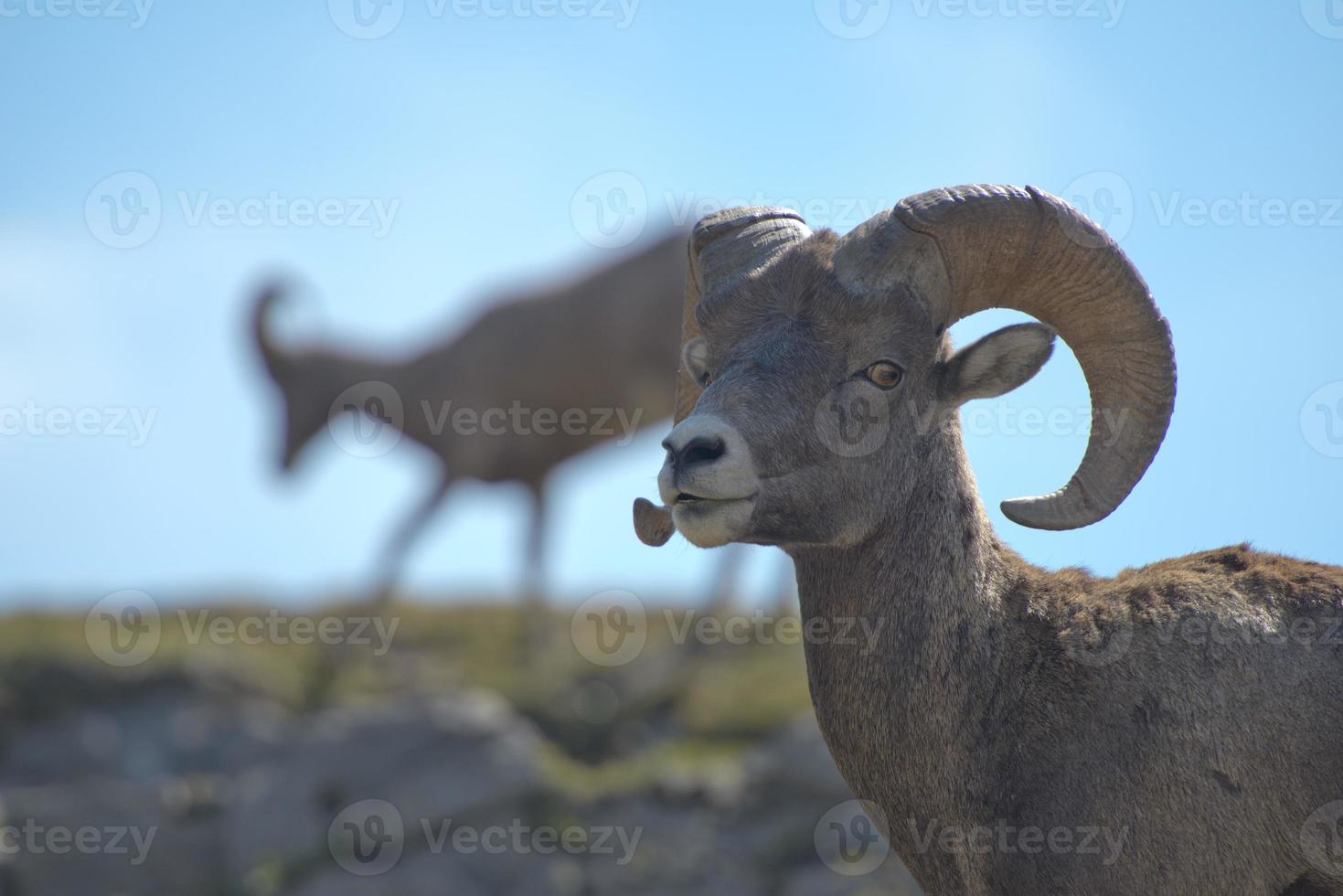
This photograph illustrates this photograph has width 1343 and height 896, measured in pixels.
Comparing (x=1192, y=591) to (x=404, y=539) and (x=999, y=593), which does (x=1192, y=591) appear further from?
(x=404, y=539)

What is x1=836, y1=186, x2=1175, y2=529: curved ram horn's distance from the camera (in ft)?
15.7

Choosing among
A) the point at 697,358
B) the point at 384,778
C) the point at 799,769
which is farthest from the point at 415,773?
the point at 697,358

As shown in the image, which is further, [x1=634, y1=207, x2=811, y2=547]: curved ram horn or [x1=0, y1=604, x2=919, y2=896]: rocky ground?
[x1=0, y1=604, x2=919, y2=896]: rocky ground

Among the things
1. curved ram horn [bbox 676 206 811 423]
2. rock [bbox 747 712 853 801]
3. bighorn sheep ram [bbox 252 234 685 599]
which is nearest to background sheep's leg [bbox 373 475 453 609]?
bighorn sheep ram [bbox 252 234 685 599]

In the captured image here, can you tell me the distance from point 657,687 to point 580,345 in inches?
169

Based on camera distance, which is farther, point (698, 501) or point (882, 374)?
point (882, 374)

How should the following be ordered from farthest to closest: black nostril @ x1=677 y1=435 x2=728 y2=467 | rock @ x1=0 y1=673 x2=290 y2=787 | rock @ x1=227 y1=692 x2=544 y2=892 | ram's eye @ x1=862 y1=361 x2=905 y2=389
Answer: rock @ x1=0 y1=673 x2=290 y2=787 < rock @ x1=227 y1=692 x2=544 y2=892 < ram's eye @ x1=862 y1=361 x2=905 y2=389 < black nostril @ x1=677 y1=435 x2=728 y2=467

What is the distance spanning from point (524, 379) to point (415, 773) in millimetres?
5612

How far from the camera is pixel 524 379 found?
701 inches

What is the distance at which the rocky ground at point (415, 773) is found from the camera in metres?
12.6

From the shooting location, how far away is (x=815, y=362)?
490 cm

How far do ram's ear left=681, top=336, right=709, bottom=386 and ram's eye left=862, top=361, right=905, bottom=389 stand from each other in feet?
2.10

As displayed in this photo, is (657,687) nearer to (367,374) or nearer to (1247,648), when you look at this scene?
(367,374)

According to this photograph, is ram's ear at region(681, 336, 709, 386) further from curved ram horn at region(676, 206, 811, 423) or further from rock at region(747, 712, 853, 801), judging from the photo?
rock at region(747, 712, 853, 801)
